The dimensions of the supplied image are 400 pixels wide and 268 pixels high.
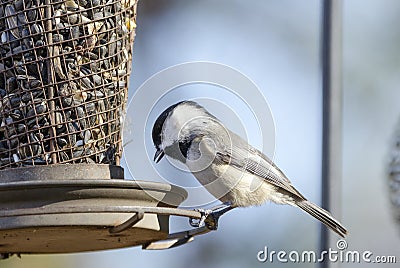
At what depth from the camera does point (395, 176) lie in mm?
5652

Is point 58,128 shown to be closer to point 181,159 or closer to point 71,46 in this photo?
point 71,46

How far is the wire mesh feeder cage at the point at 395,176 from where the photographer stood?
545 cm

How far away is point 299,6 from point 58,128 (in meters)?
5.33

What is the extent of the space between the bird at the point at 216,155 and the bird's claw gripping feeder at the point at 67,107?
253mm

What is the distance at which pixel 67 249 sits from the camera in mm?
4434

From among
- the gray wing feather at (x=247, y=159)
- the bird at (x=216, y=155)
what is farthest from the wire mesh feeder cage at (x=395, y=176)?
→ the gray wing feather at (x=247, y=159)

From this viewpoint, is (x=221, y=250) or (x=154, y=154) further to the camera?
(x=221, y=250)

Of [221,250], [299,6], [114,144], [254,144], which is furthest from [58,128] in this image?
[299,6]

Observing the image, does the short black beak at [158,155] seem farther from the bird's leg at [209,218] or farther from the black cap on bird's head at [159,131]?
the bird's leg at [209,218]

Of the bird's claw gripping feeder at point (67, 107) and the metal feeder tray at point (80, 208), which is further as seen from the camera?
the bird's claw gripping feeder at point (67, 107)

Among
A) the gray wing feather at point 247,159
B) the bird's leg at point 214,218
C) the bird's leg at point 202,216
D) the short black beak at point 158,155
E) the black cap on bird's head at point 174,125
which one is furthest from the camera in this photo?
the gray wing feather at point 247,159

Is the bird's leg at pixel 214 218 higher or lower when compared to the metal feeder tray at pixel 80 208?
lower

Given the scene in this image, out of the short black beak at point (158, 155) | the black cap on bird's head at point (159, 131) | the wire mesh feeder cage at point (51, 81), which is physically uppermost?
the wire mesh feeder cage at point (51, 81)


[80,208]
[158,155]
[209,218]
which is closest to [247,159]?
[158,155]
